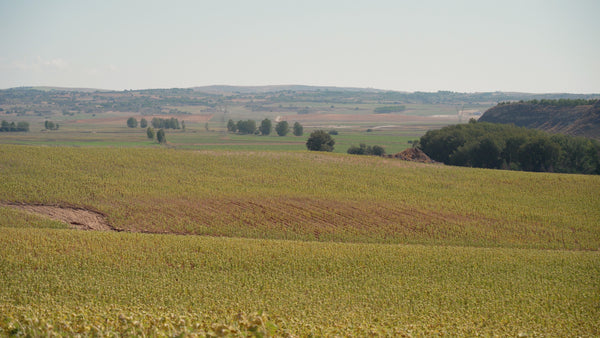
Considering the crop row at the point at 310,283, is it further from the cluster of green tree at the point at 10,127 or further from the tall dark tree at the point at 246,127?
the cluster of green tree at the point at 10,127

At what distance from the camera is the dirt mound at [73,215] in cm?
3803

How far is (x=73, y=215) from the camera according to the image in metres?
39.9

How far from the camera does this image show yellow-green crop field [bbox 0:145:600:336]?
18.5 m

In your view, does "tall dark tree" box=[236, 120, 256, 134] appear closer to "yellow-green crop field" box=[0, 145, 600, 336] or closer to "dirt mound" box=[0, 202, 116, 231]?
"yellow-green crop field" box=[0, 145, 600, 336]

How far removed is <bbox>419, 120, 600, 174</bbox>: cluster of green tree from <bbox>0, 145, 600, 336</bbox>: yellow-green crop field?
2105 cm

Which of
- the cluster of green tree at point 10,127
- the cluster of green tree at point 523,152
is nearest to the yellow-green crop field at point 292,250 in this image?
the cluster of green tree at point 523,152

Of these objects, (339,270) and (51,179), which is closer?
(339,270)

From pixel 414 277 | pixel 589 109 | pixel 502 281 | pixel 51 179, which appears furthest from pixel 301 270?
pixel 589 109

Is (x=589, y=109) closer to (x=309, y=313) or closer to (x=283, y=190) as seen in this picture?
(x=283, y=190)

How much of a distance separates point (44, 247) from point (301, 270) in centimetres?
1595

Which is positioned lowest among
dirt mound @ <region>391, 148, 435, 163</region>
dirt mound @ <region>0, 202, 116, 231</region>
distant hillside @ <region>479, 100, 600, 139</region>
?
dirt mound @ <region>0, 202, 116, 231</region>

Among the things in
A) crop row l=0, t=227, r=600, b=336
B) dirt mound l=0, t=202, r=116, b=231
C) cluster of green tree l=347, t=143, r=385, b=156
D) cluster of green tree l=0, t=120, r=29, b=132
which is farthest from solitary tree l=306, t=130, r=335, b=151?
cluster of green tree l=0, t=120, r=29, b=132

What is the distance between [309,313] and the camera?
1933 cm

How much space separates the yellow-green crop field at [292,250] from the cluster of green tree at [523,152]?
69.1 feet
